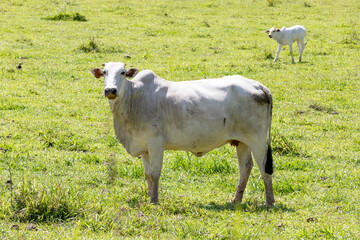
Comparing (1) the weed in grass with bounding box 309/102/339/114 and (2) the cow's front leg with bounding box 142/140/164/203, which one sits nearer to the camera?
(2) the cow's front leg with bounding box 142/140/164/203

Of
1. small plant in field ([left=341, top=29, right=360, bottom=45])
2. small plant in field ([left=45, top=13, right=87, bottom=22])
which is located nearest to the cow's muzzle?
small plant in field ([left=341, top=29, right=360, bottom=45])

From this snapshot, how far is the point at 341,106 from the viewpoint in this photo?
15.7 m

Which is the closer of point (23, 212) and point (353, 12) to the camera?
point (23, 212)

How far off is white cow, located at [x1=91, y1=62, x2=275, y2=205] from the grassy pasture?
65cm

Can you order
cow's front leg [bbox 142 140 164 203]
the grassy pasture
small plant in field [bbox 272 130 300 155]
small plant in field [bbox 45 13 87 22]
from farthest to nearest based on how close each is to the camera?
small plant in field [bbox 45 13 87 22]
small plant in field [bbox 272 130 300 155]
cow's front leg [bbox 142 140 164 203]
the grassy pasture

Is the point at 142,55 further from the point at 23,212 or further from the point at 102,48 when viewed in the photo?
the point at 23,212

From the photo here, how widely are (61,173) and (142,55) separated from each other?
10980mm

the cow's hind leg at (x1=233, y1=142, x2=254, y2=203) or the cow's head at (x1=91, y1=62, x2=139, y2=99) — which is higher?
the cow's head at (x1=91, y1=62, x2=139, y2=99)

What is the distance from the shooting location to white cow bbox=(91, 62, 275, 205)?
8.61m

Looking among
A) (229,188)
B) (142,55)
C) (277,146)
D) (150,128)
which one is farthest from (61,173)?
(142,55)

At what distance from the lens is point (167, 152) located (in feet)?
38.5

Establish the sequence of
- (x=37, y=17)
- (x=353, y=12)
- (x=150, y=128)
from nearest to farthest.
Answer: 1. (x=150, y=128)
2. (x=37, y=17)
3. (x=353, y=12)

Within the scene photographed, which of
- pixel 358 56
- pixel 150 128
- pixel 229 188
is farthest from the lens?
pixel 358 56

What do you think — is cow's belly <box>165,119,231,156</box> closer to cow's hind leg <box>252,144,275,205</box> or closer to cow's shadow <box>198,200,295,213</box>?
cow's hind leg <box>252,144,275,205</box>
